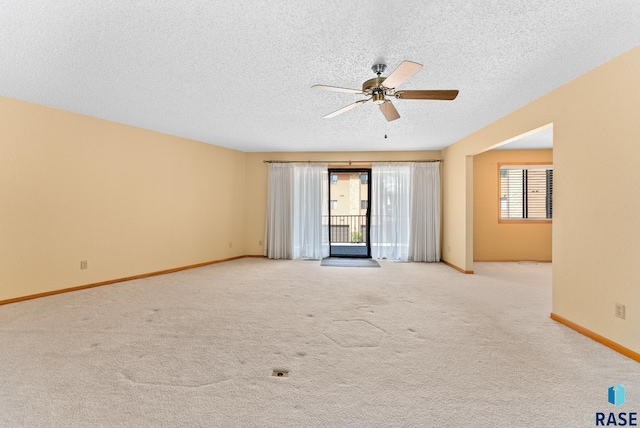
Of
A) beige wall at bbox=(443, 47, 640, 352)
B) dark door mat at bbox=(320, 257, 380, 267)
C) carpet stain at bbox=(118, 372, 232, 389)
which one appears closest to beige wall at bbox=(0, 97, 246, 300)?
dark door mat at bbox=(320, 257, 380, 267)

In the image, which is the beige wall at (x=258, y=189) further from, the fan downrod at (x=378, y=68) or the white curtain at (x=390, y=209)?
the fan downrod at (x=378, y=68)

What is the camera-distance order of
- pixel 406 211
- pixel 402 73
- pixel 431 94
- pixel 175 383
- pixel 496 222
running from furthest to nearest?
pixel 406 211 → pixel 496 222 → pixel 431 94 → pixel 402 73 → pixel 175 383

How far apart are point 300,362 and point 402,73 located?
2313 mm

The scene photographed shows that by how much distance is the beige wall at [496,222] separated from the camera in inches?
237

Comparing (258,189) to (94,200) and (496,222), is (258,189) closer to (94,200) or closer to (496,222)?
(94,200)

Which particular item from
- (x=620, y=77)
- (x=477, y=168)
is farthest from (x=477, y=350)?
(x=477, y=168)

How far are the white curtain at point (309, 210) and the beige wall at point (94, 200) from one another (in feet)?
5.76

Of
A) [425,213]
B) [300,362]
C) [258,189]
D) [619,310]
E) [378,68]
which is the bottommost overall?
[300,362]

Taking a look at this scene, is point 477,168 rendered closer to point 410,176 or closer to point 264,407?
point 410,176

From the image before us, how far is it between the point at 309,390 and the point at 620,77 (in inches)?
137

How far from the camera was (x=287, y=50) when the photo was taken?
2.22 m

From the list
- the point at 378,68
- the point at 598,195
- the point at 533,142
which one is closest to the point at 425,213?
the point at 533,142

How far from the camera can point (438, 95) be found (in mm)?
2352

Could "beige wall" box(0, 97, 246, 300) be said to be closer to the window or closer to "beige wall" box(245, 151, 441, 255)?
"beige wall" box(245, 151, 441, 255)
